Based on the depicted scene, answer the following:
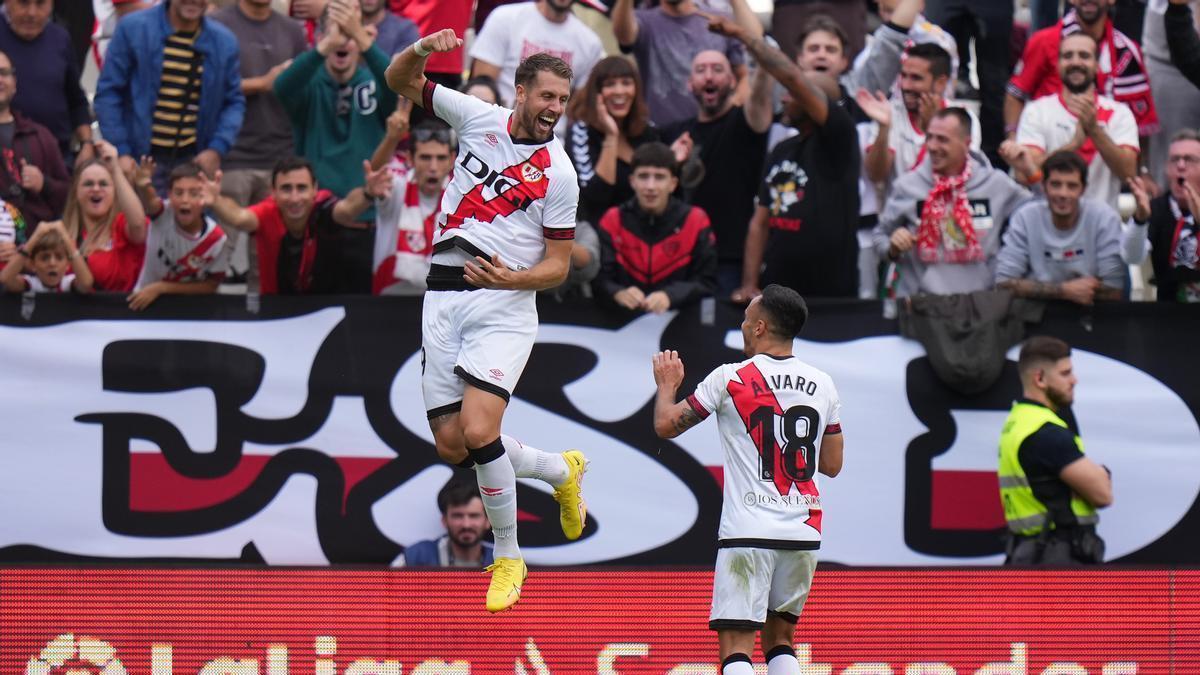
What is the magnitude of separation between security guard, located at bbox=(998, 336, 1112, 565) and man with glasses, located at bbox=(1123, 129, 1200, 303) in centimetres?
106

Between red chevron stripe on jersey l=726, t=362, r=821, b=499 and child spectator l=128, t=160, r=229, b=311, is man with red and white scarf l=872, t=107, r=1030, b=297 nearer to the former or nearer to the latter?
red chevron stripe on jersey l=726, t=362, r=821, b=499

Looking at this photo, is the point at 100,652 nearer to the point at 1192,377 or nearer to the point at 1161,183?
the point at 1192,377

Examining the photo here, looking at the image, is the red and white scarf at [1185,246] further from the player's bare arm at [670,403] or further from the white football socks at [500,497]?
the white football socks at [500,497]

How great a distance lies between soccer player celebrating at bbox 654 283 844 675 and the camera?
7801 mm

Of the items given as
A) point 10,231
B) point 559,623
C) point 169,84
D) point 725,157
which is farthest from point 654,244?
point 10,231

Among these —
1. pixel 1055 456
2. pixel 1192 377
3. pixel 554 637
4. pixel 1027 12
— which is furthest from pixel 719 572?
pixel 1027 12

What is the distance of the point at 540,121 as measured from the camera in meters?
7.72

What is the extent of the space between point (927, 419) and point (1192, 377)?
5.43 feet

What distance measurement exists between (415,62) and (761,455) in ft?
7.58

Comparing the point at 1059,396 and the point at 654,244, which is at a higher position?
the point at 654,244

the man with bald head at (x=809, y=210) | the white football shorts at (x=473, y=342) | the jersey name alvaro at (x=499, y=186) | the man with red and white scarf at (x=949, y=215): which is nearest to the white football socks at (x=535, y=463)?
the white football shorts at (x=473, y=342)

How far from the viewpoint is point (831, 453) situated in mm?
7969

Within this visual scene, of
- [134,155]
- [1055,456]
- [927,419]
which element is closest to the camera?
[1055,456]

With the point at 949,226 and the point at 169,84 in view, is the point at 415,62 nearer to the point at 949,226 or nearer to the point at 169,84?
the point at 949,226
